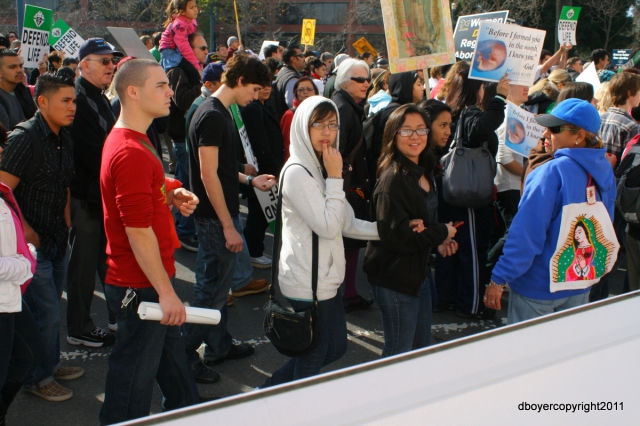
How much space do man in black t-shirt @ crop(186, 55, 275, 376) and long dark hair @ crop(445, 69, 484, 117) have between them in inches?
69.6

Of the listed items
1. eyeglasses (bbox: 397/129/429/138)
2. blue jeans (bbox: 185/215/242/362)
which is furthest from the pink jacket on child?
eyeglasses (bbox: 397/129/429/138)

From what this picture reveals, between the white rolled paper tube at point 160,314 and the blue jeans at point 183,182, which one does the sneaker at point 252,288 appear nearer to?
the blue jeans at point 183,182

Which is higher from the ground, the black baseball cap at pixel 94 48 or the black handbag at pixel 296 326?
the black baseball cap at pixel 94 48

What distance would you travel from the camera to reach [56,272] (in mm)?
3787

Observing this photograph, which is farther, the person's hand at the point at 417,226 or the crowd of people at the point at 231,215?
the person's hand at the point at 417,226

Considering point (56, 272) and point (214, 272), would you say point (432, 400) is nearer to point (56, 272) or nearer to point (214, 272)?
point (214, 272)

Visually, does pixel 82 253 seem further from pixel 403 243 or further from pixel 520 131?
pixel 520 131

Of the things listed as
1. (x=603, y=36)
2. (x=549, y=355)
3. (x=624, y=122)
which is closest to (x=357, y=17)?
(x=603, y=36)

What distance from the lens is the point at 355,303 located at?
5.04m

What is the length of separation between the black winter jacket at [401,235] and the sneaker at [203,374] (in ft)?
4.21

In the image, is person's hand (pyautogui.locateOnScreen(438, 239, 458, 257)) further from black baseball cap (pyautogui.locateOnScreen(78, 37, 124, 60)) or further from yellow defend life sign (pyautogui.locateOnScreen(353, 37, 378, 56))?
yellow defend life sign (pyautogui.locateOnScreen(353, 37, 378, 56))

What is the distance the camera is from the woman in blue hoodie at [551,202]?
117 inches

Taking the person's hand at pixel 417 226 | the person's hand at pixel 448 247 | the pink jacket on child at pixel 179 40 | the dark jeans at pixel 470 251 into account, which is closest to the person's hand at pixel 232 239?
the person's hand at pixel 417 226

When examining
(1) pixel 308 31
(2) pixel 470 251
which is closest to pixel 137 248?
(2) pixel 470 251
